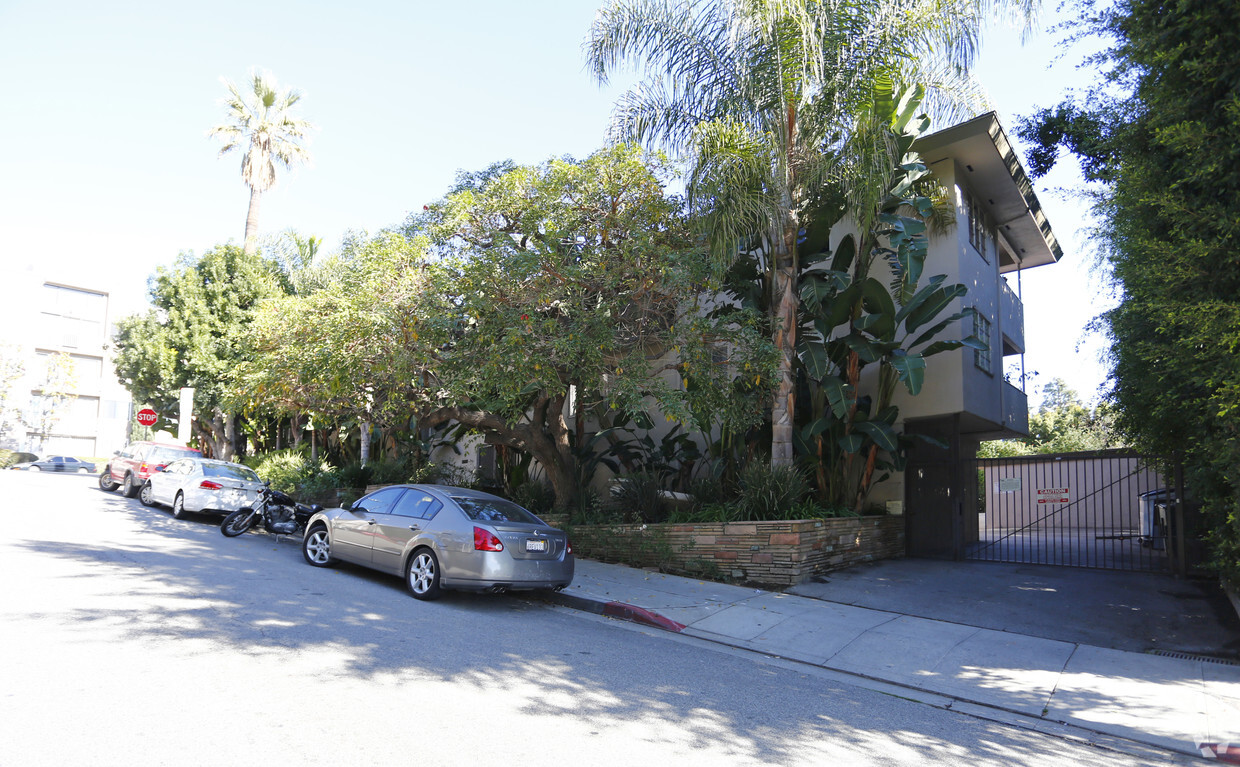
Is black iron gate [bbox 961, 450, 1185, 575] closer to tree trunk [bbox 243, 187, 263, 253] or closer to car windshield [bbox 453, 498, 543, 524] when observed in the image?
car windshield [bbox 453, 498, 543, 524]

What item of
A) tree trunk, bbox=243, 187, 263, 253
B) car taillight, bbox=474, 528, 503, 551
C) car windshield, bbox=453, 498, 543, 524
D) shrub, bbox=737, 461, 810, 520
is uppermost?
tree trunk, bbox=243, 187, 263, 253

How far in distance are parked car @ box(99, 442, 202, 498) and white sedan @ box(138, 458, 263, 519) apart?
139 centimetres

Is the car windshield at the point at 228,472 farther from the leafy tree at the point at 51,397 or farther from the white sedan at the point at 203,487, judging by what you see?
the leafy tree at the point at 51,397

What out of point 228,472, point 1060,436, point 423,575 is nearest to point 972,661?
point 423,575

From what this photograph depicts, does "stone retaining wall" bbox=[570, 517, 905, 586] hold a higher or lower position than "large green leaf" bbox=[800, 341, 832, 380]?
lower

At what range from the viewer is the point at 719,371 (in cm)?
1258

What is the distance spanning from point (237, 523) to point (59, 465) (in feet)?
113

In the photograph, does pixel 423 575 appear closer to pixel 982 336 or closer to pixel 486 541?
pixel 486 541

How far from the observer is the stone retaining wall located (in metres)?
11.2

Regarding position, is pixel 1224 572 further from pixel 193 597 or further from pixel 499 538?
pixel 193 597

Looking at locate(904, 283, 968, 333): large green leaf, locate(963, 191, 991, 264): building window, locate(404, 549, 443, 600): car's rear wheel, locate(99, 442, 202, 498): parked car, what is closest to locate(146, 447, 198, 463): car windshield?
locate(99, 442, 202, 498): parked car

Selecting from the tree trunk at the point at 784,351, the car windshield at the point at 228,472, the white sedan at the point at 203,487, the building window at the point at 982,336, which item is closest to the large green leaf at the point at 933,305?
the building window at the point at 982,336

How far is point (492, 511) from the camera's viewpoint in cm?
954

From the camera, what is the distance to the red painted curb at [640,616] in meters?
8.91
